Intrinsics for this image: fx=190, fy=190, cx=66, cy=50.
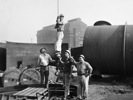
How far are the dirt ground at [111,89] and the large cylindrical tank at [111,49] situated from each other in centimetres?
61

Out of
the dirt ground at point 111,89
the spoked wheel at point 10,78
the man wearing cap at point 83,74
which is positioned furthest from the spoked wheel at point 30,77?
the man wearing cap at point 83,74

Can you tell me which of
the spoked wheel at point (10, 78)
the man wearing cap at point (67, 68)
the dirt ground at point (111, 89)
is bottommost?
the dirt ground at point (111, 89)

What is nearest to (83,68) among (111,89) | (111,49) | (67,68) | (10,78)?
(67,68)

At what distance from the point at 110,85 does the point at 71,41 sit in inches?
1161

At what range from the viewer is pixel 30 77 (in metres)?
9.37

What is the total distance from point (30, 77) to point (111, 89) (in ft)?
13.1

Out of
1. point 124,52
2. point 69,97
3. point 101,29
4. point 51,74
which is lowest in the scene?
point 69,97

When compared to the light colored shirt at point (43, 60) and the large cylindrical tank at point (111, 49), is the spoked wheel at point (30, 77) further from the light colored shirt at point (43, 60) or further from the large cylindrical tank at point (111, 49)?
the large cylindrical tank at point (111, 49)

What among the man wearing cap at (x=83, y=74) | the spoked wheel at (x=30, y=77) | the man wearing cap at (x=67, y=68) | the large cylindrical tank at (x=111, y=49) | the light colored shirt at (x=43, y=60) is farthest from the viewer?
the large cylindrical tank at (x=111, y=49)

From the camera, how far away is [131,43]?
408 inches

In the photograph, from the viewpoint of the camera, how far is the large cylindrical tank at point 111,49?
33.9 feet

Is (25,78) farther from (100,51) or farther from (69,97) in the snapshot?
(100,51)

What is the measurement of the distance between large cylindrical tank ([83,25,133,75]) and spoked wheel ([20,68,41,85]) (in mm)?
3234

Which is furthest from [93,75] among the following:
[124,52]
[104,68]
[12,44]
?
[12,44]
